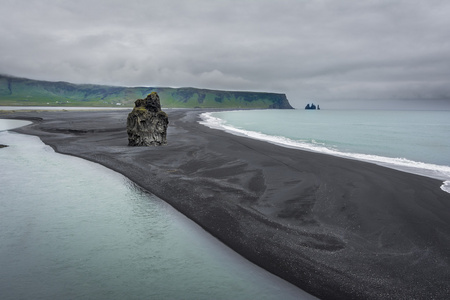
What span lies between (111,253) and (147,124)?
2495 cm

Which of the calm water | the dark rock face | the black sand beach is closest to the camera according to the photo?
the calm water

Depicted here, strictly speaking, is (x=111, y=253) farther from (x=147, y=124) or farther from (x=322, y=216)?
(x=147, y=124)

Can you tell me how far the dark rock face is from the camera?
3438 centimetres

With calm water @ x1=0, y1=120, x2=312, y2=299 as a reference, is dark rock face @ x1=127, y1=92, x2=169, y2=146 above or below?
above

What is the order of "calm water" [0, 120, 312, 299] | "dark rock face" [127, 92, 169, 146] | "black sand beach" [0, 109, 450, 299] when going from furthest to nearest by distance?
"dark rock face" [127, 92, 169, 146], "black sand beach" [0, 109, 450, 299], "calm water" [0, 120, 312, 299]

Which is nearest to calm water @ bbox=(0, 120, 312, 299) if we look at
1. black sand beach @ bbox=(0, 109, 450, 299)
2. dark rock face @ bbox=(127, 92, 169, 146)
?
black sand beach @ bbox=(0, 109, 450, 299)

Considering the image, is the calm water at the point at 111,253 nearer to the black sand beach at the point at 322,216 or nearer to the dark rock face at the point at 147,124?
the black sand beach at the point at 322,216

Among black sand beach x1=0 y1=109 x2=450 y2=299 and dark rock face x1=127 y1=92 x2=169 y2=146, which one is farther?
dark rock face x1=127 y1=92 x2=169 y2=146

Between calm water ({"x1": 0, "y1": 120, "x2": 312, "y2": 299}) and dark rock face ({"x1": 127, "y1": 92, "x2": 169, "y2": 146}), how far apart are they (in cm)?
1580

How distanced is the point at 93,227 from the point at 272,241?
894 cm

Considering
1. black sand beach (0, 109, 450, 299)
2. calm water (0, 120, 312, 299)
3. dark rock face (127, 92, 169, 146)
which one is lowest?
calm water (0, 120, 312, 299)

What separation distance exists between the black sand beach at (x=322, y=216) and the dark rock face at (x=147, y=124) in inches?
306

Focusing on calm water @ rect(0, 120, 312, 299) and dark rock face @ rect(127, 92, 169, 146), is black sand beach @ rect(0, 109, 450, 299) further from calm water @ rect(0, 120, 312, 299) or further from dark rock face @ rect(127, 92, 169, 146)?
dark rock face @ rect(127, 92, 169, 146)

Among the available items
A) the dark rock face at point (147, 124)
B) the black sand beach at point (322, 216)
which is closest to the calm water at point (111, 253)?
the black sand beach at point (322, 216)
